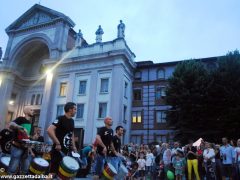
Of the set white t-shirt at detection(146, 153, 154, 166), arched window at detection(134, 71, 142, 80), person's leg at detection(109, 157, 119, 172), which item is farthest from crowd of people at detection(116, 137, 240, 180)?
arched window at detection(134, 71, 142, 80)

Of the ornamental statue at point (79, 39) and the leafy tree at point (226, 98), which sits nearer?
the leafy tree at point (226, 98)

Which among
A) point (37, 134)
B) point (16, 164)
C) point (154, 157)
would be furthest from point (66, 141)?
point (154, 157)

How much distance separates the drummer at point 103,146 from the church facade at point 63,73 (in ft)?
66.5

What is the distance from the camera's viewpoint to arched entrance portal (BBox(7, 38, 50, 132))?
37.9 metres

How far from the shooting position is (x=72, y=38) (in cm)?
3803

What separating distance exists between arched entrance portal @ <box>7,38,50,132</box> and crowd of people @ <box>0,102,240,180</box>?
999 inches

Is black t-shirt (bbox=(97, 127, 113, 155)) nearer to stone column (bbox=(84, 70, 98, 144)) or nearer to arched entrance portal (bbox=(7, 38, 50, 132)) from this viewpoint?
stone column (bbox=(84, 70, 98, 144))

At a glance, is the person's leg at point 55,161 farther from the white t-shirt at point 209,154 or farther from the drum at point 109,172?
the white t-shirt at point 209,154

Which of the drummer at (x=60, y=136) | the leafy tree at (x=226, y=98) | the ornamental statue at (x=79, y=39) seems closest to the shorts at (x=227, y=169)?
the drummer at (x=60, y=136)

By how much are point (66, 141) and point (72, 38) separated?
34.0 metres

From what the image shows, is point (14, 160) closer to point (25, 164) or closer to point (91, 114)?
point (25, 164)

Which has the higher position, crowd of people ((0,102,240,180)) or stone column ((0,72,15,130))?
stone column ((0,72,15,130))

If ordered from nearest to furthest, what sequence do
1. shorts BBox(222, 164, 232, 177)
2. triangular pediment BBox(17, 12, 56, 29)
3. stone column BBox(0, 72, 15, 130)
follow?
shorts BBox(222, 164, 232, 177) < stone column BBox(0, 72, 15, 130) < triangular pediment BBox(17, 12, 56, 29)

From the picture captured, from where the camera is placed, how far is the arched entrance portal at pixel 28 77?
37906mm
